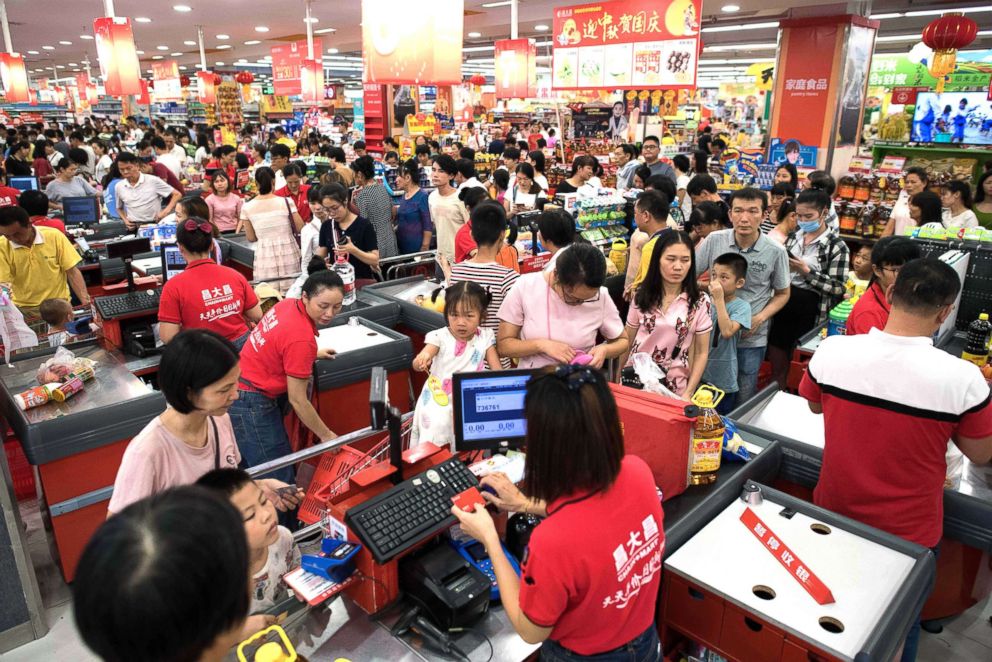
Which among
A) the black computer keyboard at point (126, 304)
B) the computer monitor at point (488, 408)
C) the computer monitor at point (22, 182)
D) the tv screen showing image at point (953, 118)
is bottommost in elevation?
the black computer keyboard at point (126, 304)

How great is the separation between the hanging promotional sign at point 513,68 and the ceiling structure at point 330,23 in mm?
1794

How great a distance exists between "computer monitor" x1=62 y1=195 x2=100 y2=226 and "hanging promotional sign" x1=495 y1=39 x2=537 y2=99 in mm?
5613

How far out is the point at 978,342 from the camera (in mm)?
3754

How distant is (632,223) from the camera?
6164mm

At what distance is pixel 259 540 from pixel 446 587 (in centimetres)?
55

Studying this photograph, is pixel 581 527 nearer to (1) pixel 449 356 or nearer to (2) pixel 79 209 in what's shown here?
(1) pixel 449 356

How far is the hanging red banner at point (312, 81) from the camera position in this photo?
11.9 m

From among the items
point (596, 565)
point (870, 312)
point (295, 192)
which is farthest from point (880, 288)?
point (295, 192)

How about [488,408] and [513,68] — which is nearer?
[488,408]

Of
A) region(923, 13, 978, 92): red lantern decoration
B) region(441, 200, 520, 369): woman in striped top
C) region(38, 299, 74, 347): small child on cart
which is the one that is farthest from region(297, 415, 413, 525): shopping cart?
region(923, 13, 978, 92): red lantern decoration

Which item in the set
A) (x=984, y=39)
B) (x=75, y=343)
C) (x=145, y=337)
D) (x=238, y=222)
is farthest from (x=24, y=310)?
(x=984, y=39)

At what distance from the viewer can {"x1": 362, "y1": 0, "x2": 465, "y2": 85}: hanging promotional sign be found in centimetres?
464

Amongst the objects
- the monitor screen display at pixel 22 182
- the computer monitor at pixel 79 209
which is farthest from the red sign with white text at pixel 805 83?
the monitor screen display at pixel 22 182

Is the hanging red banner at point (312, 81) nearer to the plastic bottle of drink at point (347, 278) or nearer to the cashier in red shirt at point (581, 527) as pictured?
the plastic bottle of drink at point (347, 278)
